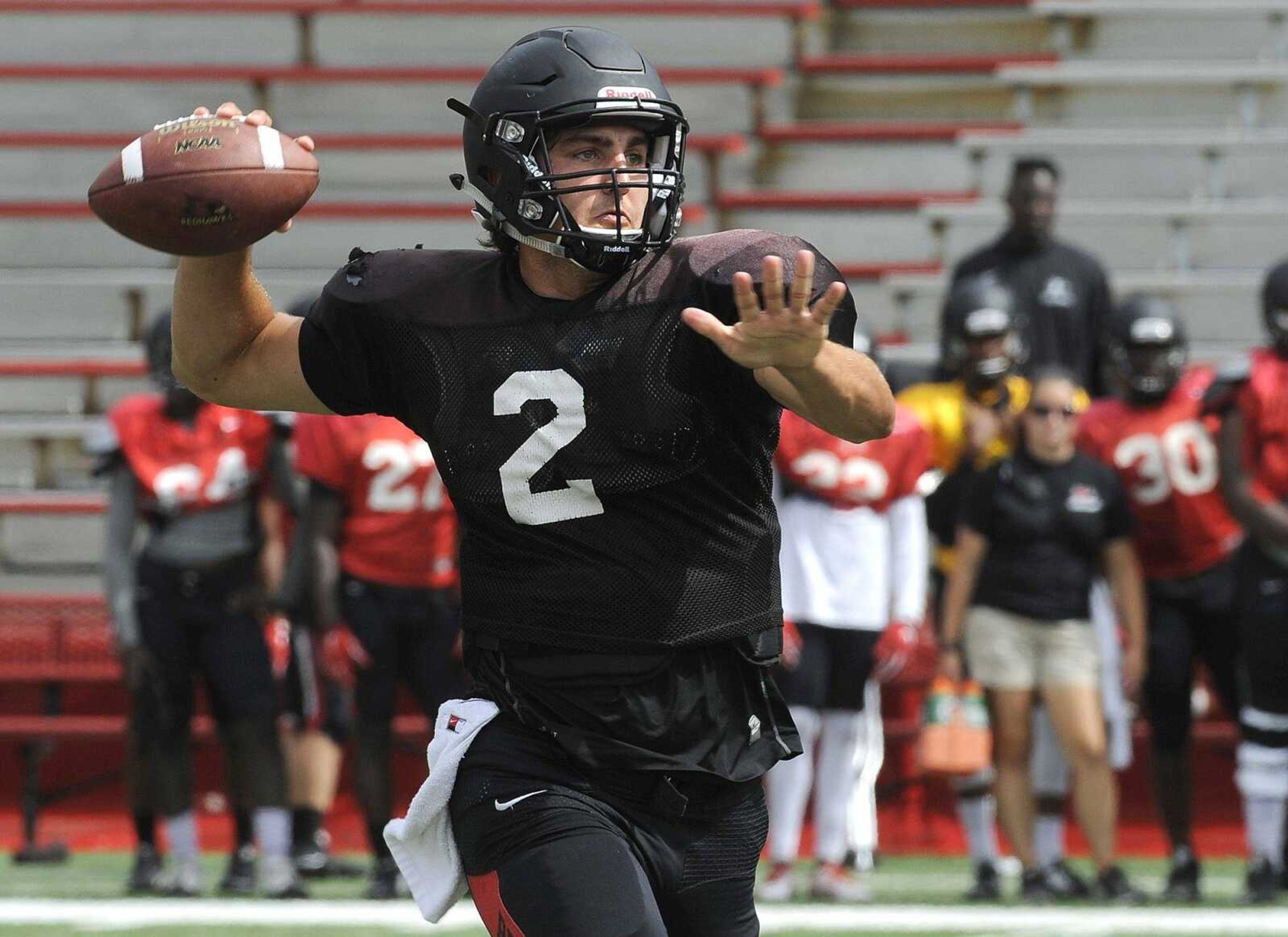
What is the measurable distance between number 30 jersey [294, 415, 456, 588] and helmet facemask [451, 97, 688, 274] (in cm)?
341

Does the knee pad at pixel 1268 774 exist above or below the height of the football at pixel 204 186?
below

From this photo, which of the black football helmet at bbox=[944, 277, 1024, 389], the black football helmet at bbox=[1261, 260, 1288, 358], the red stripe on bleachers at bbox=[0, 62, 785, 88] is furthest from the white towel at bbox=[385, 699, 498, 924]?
the red stripe on bleachers at bbox=[0, 62, 785, 88]

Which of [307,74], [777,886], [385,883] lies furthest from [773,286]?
[307,74]

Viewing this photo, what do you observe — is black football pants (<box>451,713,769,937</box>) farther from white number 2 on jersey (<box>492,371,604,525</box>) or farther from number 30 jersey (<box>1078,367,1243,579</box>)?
number 30 jersey (<box>1078,367,1243,579</box>)

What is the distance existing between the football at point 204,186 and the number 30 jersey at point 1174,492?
4.07 m

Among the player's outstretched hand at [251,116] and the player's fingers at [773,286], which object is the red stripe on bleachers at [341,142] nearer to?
the player's outstretched hand at [251,116]

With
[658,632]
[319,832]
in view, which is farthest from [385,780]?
[658,632]

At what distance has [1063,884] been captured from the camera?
20.2 ft

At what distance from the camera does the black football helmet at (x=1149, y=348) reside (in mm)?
6531

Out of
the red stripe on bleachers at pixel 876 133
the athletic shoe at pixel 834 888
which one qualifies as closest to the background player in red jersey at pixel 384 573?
the athletic shoe at pixel 834 888

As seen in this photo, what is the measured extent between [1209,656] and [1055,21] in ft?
16.7

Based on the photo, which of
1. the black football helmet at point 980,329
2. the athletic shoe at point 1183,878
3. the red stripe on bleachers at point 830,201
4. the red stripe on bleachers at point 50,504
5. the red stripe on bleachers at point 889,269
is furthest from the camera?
the red stripe on bleachers at point 830,201

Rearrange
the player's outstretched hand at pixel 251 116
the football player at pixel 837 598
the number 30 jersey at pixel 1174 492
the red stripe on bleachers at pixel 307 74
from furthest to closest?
the red stripe on bleachers at pixel 307 74, the number 30 jersey at pixel 1174 492, the football player at pixel 837 598, the player's outstretched hand at pixel 251 116

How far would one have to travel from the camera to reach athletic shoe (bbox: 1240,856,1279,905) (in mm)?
5973
